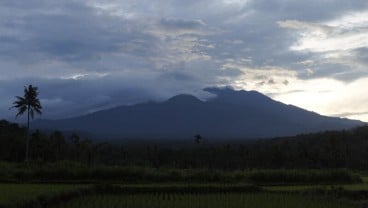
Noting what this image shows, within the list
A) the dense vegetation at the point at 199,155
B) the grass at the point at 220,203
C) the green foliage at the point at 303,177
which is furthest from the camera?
the dense vegetation at the point at 199,155

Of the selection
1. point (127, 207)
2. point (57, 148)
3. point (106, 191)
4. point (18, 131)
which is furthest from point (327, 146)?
point (127, 207)

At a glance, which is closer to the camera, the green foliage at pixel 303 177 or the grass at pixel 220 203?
the grass at pixel 220 203

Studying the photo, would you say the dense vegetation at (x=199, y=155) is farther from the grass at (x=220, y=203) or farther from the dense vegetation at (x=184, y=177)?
the grass at (x=220, y=203)

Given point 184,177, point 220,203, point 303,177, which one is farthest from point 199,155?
point 220,203

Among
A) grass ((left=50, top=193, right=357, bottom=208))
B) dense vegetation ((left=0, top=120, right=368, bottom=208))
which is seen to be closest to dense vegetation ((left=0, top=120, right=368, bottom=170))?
dense vegetation ((left=0, top=120, right=368, bottom=208))

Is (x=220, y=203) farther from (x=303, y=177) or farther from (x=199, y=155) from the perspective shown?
(x=199, y=155)

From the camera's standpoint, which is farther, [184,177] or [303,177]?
[303,177]

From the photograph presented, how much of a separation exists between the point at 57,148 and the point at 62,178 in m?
29.0

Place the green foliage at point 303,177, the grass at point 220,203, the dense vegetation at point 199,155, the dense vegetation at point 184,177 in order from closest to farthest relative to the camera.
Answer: the grass at point 220,203
the dense vegetation at point 184,177
the green foliage at point 303,177
the dense vegetation at point 199,155

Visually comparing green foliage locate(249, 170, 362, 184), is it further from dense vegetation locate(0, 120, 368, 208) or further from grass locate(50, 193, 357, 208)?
grass locate(50, 193, 357, 208)

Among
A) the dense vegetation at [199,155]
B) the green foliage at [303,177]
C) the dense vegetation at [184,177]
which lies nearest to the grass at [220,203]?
the dense vegetation at [184,177]

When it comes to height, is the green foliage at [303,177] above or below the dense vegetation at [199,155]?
below

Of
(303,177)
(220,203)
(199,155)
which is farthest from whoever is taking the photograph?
(199,155)

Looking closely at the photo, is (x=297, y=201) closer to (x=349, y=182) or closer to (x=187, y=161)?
(x=349, y=182)
